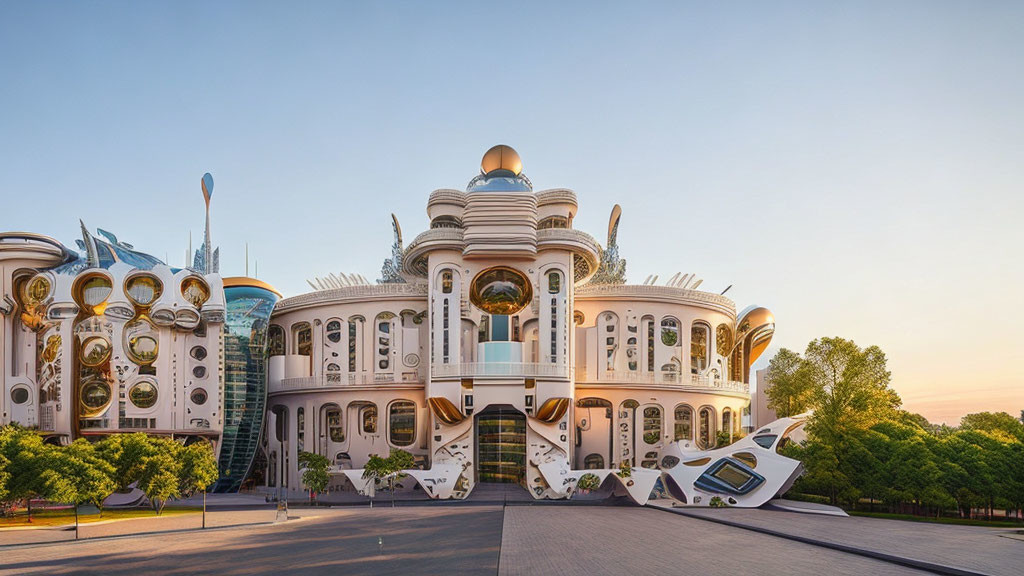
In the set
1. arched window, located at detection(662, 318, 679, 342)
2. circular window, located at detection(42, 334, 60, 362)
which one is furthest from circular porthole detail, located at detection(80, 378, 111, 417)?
arched window, located at detection(662, 318, 679, 342)

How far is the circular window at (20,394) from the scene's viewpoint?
41.1 m

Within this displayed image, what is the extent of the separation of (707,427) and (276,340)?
104ft

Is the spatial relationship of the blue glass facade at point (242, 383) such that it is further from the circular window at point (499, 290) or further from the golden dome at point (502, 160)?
the golden dome at point (502, 160)

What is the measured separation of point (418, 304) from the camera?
4894 cm

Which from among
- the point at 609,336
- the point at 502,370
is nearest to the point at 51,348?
the point at 502,370

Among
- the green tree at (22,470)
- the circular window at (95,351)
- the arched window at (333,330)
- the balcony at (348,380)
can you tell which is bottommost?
the green tree at (22,470)

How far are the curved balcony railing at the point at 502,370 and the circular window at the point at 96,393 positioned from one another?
18.9 m

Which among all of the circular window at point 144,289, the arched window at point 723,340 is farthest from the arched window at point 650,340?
the circular window at point 144,289

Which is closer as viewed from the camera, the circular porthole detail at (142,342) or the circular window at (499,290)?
the circular porthole detail at (142,342)

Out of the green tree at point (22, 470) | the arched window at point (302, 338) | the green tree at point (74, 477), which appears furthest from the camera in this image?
the arched window at point (302, 338)

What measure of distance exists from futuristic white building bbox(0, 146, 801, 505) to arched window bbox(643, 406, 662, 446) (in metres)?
0.13

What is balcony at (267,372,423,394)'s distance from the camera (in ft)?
154

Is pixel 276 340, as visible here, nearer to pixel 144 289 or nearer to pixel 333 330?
pixel 333 330

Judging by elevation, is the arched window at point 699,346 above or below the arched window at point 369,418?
above
